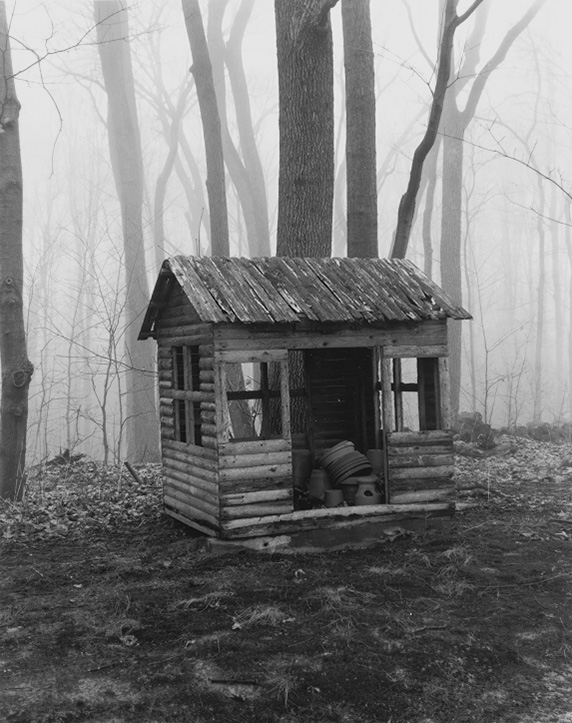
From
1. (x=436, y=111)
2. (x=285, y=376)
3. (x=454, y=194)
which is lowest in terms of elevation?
(x=285, y=376)

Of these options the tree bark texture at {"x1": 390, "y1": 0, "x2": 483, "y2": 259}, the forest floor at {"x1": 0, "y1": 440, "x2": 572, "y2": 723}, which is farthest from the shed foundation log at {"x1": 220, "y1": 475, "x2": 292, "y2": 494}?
the tree bark texture at {"x1": 390, "y1": 0, "x2": 483, "y2": 259}

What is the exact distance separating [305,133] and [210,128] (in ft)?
19.3

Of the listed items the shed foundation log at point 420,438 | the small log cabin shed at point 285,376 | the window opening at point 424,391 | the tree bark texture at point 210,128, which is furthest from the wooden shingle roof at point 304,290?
the tree bark texture at point 210,128

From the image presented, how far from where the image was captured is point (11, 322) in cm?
1019

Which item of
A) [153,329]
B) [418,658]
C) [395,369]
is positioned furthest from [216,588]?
[153,329]

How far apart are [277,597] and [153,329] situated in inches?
174

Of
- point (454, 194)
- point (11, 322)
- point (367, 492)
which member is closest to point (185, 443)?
point (367, 492)

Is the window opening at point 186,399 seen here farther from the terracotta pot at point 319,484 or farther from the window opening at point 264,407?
the terracotta pot at point 319,484

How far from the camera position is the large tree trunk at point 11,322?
10156 mm

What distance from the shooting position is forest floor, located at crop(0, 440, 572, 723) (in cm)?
459

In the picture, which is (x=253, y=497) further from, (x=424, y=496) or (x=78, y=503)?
(x=78, y=503)

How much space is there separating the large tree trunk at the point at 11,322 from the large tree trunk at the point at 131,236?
257 inches

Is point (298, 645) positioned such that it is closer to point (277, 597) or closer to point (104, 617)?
point (277, 597)

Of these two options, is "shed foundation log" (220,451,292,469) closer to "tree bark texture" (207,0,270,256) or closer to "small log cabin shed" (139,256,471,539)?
"small log cabin shed" (139,256,471,539)
